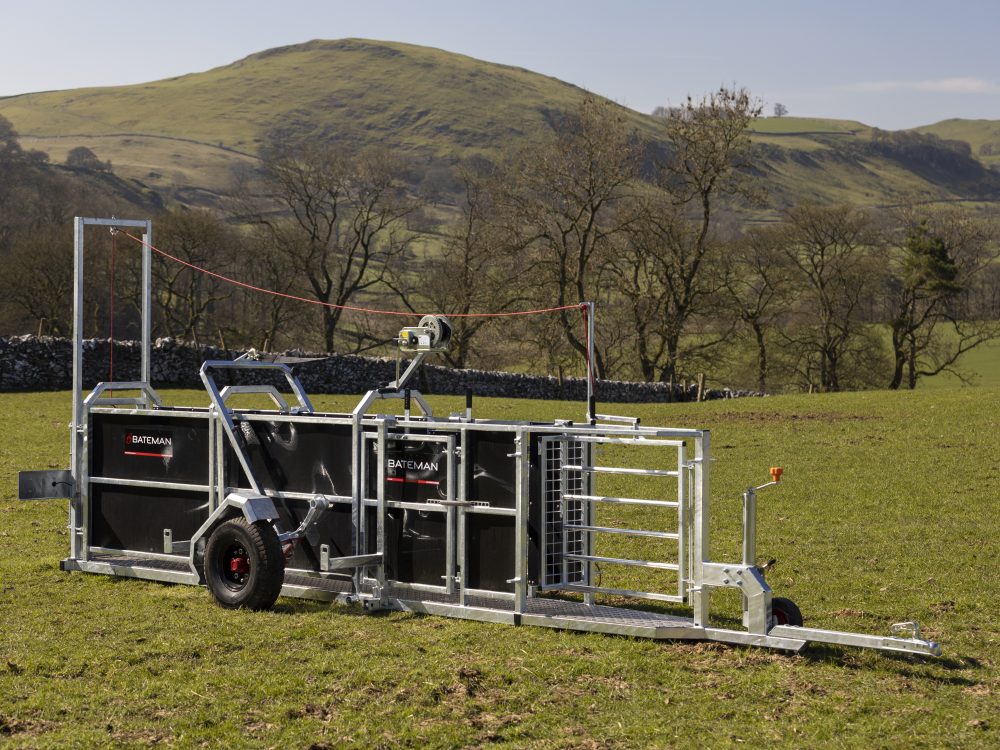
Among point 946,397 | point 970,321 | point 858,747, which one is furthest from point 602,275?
point 858,747

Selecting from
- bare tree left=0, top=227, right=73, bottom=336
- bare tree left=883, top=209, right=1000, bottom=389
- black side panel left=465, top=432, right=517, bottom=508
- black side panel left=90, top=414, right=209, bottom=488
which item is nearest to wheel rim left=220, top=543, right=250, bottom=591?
black side panel left=90, top=414, right=209, bottom=488

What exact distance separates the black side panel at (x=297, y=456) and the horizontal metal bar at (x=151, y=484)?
39 cm

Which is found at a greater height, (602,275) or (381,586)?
(602,275)

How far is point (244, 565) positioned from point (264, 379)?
35564 millimetres

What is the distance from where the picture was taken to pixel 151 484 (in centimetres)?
1197

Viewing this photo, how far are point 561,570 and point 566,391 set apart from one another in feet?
134

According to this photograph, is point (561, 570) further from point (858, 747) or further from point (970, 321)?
point (970, 321)

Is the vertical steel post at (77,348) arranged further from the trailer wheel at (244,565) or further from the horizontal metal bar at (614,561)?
the horizontal metal bar at (614,561)

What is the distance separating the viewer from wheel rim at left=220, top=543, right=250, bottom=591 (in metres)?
10.6

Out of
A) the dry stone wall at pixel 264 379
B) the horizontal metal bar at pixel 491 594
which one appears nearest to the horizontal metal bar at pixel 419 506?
the horizontal metal bar at pixel 491 594

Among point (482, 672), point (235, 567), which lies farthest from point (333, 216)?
point (482, 672)

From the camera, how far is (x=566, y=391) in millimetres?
50812

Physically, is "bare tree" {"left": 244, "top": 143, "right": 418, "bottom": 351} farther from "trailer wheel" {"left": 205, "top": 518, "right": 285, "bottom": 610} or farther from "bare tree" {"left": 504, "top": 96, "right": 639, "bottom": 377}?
"trailer wheel" {"left": 205, "top": 518, "right": 285, "bottom": 610}

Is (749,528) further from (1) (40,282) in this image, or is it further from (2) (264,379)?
(1) (40,282)
